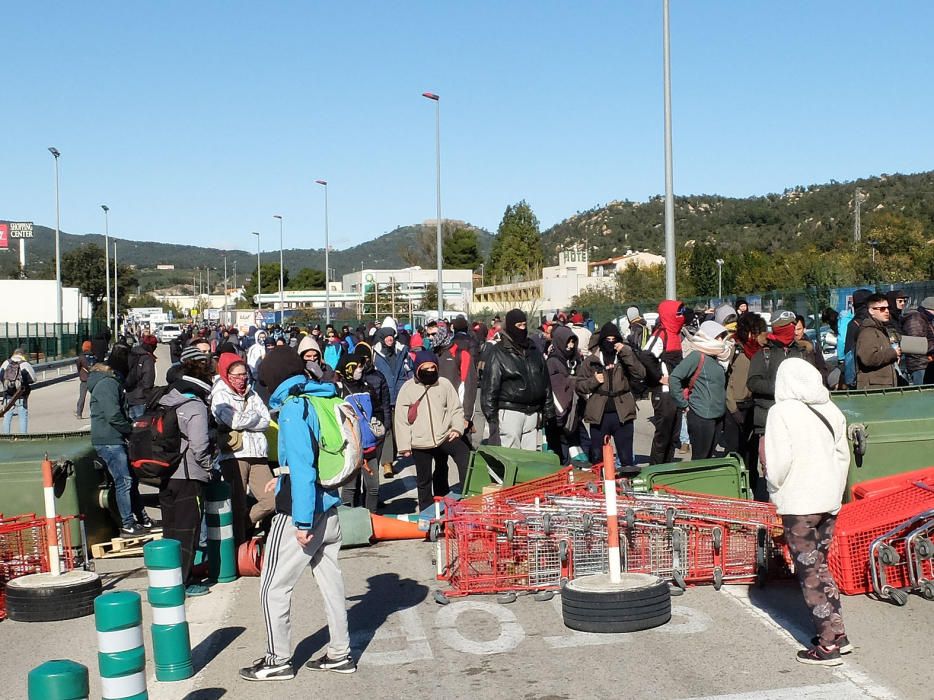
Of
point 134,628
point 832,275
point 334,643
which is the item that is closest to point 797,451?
point 334,643

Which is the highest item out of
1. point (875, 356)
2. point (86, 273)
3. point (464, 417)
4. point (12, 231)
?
point (12, 231)

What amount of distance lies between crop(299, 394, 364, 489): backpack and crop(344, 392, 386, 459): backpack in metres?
3.94

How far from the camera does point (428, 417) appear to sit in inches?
417

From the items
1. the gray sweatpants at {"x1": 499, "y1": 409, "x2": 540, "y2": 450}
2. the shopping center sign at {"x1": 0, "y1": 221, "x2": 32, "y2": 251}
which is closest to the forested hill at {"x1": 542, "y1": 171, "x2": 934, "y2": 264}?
the shopping center sign at {"x1": 0, "y1": 221, "x2": 32, "y2": 251}

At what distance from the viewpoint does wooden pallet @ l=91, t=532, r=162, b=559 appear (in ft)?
31.8

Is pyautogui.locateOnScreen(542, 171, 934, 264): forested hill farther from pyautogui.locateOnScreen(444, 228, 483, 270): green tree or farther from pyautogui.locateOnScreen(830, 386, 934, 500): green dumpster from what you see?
pyautogui.locateOnScreen(830, 386, 934, 500): green dumpster

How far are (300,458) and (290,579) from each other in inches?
28.6

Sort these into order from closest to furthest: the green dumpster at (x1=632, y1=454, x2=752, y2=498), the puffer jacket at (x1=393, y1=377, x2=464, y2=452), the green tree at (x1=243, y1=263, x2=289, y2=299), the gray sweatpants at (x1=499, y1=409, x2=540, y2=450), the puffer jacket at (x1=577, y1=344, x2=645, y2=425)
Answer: the green dumpster at (x1=632, y1=454, x2=752, y2=498)
the puffer jacket at (x1=393, y1=377, x2=464, y2=452)
the gray sweatpants at (x1=499, y1=409, x2=540, y2=450)
the puffer jacket at (x1=577, y1=344, x2=645, y2=425)
the green tree at (x1=243, y1=263, x2=289, y2=299)

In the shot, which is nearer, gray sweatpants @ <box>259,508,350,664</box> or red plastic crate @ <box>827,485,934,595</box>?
gray sweatpants @ <box>259,508,350,664</box>

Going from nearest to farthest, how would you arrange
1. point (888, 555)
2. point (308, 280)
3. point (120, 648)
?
1. point (120, 648)
2. point (888, 555)
3. point (308, 280)

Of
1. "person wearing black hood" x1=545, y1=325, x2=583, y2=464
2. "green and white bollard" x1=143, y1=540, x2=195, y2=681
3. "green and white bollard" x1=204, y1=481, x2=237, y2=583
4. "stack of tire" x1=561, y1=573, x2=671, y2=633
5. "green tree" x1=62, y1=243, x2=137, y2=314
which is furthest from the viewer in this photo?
"green tree" x1=62, y1=243, x2=137, y2=314

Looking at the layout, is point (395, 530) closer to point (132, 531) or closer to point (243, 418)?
point (243, 418)

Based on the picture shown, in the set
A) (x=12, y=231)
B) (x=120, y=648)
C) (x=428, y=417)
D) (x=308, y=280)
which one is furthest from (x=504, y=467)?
(x=308, y=280)

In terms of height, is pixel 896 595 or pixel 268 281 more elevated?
pixel 268 281
